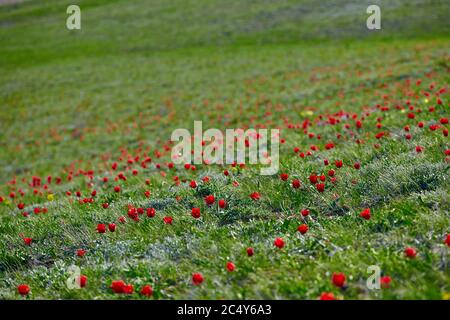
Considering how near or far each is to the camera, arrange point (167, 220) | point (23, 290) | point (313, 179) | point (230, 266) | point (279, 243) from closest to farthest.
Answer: point (230, 266), point (279, 243), point (23, 290), point (167, 220), point (313, 179)

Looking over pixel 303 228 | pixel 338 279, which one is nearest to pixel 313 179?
pixel 303 228

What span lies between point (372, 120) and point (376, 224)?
19.6ft

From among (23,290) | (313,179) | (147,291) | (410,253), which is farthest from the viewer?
(313,179)

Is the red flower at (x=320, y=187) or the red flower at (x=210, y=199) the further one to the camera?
the red flower at (x=210, y=199)

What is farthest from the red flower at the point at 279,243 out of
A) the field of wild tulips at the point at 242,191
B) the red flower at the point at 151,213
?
the red flower at the point at 151,213

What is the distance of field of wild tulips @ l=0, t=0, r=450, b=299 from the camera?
454cm

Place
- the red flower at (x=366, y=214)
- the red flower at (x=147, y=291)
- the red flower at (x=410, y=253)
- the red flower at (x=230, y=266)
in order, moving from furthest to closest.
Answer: the red flower at (x=366, y=214), the red flower at (x=230, y=266), the red flower at (x=147, y=291), the red flower at (x=410, y=253)

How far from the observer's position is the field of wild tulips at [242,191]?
454cm

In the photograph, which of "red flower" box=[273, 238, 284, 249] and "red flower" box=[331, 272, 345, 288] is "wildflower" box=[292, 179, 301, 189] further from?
"red flower" box=[331, 272, 345, 288]

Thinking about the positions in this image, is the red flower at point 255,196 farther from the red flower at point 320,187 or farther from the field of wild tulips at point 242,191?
the red flower at point 320,187

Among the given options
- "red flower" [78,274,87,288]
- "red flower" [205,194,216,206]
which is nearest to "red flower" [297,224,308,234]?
"red flower" [205,194,216,206]

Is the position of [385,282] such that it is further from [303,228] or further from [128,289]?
[128,289]

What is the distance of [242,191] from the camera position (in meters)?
6.71

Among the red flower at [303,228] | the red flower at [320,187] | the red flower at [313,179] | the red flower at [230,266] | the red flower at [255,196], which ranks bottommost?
the red flower at [230,266]
